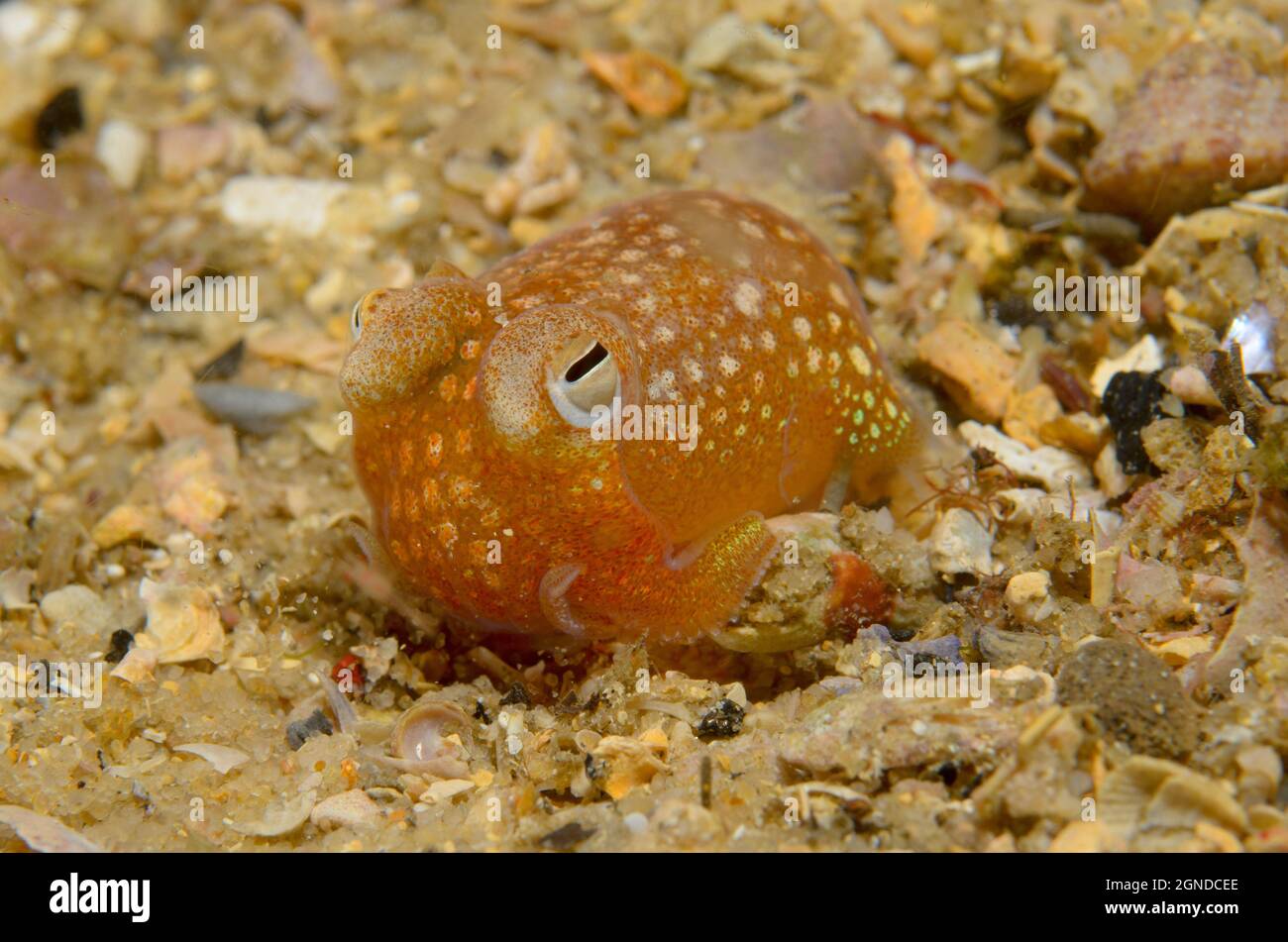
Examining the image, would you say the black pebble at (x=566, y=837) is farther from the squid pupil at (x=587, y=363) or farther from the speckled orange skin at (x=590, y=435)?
the squid pupil at (x=587, y=363)

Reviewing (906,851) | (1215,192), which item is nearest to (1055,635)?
(906,851)

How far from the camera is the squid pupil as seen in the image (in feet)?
10.9

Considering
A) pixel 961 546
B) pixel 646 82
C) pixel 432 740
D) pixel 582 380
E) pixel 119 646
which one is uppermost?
pixel 646 82

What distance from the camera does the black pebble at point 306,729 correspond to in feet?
13.2

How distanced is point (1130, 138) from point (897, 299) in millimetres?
1524

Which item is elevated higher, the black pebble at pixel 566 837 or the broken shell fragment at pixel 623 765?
the broken shell fragment at pixel 623 765

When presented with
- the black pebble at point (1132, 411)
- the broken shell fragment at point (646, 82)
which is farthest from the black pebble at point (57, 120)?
the black pebble at point (1132, 411)

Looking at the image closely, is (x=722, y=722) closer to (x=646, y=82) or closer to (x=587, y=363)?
(x=587, y=363)

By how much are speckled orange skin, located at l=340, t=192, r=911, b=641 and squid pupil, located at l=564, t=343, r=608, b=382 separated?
0.19 ft

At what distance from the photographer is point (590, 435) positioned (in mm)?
3350

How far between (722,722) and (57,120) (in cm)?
677

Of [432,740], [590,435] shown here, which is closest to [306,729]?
[432,740]

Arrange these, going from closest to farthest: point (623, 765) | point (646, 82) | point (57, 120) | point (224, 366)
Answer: point (623, 765) < point (224, 366) < point (646, 82) < point (57, 120)

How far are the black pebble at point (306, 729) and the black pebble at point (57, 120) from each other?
17.5ft
